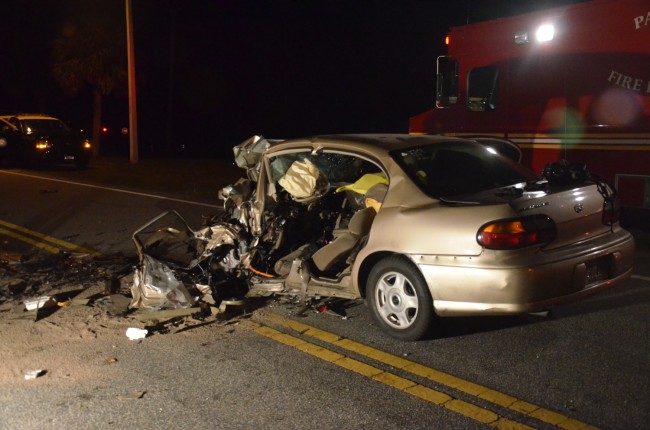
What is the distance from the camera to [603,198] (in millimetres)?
5152

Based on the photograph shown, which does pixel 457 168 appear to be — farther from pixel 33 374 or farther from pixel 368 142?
pixel 33 374

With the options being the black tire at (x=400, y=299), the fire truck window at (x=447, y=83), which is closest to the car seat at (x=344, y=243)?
the black tire at (x=400, y=299)

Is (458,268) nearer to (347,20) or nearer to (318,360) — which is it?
(318,360)

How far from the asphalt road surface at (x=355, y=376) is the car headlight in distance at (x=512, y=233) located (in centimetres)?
80

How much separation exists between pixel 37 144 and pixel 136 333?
1737 cm

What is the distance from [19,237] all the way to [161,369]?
602 cm

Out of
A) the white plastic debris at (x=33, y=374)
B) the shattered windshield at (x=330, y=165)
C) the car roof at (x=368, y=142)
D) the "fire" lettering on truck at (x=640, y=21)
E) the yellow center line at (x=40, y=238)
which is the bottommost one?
the yellow center line at (x=40, y=238)

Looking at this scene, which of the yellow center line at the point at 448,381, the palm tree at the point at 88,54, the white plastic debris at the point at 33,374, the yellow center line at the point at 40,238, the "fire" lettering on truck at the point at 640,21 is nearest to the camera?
the yellow center line at the point at 448,381

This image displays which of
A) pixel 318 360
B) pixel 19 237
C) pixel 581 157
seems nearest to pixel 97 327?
pixel 318 360

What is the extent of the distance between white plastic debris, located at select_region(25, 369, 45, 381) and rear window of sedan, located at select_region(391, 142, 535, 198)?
9.54 feet

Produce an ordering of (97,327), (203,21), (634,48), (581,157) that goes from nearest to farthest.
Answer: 1. (97,327)
2. (634,48)
3. (581,157)
4. (203,21)

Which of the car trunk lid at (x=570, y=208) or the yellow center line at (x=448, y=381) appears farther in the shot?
the car trunk lid at (x=570, y=208)

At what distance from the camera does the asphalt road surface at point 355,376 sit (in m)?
3.95

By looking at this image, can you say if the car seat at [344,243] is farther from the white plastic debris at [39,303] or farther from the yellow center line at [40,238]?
the yellow center line at [40,238]
